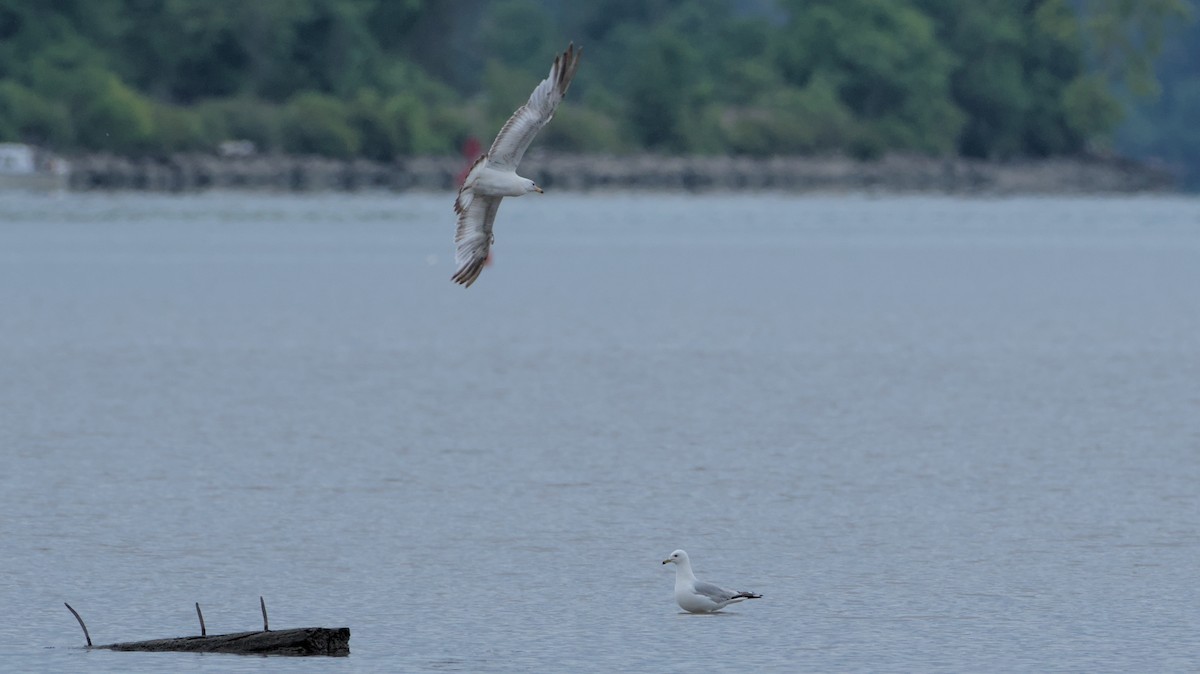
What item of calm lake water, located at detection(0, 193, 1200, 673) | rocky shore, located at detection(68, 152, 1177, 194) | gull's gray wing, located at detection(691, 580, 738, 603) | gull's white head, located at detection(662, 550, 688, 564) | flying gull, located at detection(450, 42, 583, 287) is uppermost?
flying gull, located at detection(450, 42, 583, 287)

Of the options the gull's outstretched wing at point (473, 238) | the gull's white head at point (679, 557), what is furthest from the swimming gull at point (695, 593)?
the gull's outstretched wing at point (473, 238)

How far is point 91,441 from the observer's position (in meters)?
28.2

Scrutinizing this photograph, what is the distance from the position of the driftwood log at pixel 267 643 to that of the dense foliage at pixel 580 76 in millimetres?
102479

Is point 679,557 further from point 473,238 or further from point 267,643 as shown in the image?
point 267,643

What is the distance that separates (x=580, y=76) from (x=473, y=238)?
151m

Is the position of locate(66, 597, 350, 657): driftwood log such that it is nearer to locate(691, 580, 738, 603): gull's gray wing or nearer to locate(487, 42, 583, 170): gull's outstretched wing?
locate(691, 580, 738, 603): gull's gray wing

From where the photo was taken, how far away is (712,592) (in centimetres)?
1791

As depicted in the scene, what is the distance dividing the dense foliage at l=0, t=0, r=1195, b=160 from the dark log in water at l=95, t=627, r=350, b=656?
102480mm

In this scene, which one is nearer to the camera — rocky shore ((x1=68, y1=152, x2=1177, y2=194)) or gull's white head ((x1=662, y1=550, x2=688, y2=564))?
gull's white head ((x1=662, y1=550, x2=688, y2=564))

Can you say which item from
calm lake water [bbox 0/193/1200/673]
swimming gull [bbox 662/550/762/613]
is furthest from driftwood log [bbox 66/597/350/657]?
swimming gull [bbox 662/550/762/613]

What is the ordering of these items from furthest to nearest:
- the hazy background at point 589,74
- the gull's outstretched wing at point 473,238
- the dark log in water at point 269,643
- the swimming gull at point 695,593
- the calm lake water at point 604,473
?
the hazy background at point 589,74 → the swimming gull at point 695,593 → the calm lake water at point 604,473 → the gull's outstretched wing at point 473,238 → the dark log in water at point 269,643

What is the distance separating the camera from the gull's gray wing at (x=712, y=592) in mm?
17906

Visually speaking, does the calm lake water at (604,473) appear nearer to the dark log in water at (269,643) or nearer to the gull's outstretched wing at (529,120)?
the dark log in water at (269,643)

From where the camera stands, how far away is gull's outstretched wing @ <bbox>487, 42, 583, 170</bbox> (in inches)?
660
